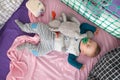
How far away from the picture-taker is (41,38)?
1274 mm

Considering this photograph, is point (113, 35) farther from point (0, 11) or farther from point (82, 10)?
point (0, 11)

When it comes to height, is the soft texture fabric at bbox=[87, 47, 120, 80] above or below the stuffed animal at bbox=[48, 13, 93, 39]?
below

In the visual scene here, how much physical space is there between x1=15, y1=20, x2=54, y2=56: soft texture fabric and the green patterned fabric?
0.25 m

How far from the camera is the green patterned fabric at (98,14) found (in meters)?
1.20

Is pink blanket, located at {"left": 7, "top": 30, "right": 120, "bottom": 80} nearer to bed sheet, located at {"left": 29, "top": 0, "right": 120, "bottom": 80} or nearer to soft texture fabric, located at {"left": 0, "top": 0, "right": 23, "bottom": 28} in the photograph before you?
bed sheet, located at {"left": 29, "top": 0, "right": 120, "bottom": 80}

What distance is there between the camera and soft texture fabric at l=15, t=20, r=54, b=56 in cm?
126

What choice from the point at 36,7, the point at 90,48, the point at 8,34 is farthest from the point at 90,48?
the point at 8,34

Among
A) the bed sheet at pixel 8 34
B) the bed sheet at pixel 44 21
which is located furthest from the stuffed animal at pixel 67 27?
the bed sheet at pixel 8 34

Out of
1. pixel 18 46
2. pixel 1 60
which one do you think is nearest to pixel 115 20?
pixel 18 46

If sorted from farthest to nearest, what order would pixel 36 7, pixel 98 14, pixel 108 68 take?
pixel 36 7, pixel 98 14, pixel 108 68

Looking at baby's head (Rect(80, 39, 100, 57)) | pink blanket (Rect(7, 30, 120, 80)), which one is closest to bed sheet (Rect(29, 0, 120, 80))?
pink blanket (Rect(7, 30, 120, 80))

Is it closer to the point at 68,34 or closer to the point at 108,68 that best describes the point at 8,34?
the point at 68,34

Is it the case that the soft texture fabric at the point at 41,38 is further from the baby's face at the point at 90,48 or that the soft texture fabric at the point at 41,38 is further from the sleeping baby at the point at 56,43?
the baby's face at the point at 90,48

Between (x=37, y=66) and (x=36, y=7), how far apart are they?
40cm
